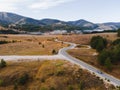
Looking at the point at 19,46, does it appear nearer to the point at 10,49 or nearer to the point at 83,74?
the point at 10,49

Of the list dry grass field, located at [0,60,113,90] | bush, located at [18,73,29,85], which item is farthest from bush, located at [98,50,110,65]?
bush, located at [18,73,29,85]

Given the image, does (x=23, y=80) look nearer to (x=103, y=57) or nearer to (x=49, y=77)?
(x=49, y=77)

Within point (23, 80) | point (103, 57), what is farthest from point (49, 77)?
point (103, 57)

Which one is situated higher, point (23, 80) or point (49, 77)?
point (49, 77)

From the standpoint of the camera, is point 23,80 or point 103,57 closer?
point 23,80

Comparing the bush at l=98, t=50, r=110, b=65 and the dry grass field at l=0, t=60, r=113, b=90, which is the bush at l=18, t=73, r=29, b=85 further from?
the bush at l=98, t=50, r=110, b=65

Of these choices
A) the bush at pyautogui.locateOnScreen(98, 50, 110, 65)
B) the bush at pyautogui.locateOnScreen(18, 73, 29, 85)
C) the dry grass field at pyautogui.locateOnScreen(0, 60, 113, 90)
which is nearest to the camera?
the dry grass field at pyautogui.locateOnScreen(0, 60, 113, 90)

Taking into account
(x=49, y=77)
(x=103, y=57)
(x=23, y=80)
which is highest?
(x=103, y=57)

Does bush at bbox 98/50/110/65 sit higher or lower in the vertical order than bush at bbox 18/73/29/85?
higher

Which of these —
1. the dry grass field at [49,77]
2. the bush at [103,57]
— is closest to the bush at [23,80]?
the dry grass field at [49,77]
